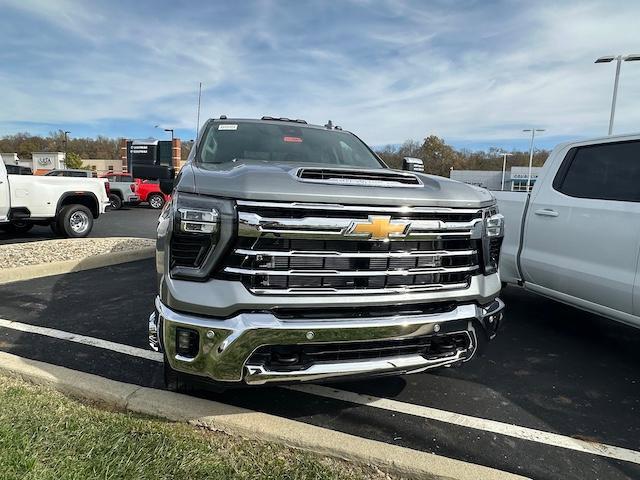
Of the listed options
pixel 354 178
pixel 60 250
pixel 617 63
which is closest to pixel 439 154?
pixel 617 63

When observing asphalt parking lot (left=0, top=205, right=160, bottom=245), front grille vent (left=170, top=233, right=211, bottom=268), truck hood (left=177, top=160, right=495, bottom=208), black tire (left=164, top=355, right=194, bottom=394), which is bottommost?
asphalt parking lot (left=0, top=205, right=160, bottom=245)

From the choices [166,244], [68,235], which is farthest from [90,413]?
[68,235]

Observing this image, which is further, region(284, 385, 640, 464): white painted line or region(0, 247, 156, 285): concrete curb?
region(0, 247, 156, 285): concrete curb

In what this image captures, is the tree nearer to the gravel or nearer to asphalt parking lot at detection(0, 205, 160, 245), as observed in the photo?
asphalt parking lot at detection(0, 205, 160, 245)

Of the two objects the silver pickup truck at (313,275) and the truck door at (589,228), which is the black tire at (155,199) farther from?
the silver pickup truck at (313,275)

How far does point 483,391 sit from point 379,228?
1.72 m

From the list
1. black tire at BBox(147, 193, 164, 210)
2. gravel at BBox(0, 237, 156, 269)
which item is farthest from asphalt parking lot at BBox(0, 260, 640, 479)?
black tire at BBox(147, 193, 164, 210)

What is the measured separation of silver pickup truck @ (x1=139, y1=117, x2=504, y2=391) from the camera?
7.72ft

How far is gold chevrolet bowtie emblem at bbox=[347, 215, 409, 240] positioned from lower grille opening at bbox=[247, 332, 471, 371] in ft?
1.90

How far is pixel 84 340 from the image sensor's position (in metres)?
4.11

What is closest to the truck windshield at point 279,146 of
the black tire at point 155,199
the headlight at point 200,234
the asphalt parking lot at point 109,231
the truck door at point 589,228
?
the headlight at point 200,234

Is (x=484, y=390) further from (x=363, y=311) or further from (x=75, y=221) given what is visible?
(x=75, y=221)

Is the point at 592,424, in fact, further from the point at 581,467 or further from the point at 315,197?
the point at 315,197

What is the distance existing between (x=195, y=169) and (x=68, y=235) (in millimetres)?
8936
